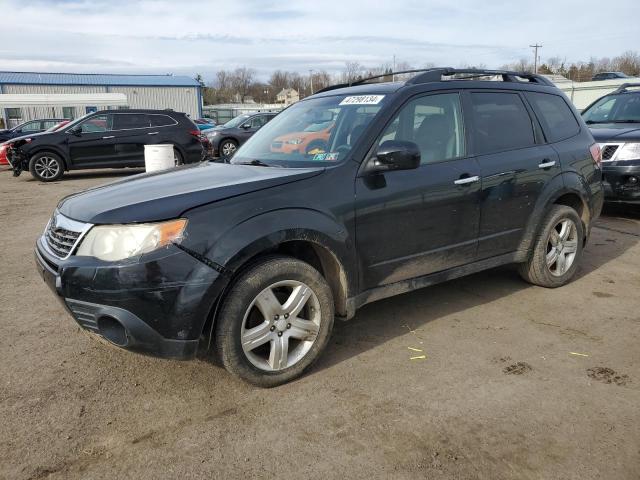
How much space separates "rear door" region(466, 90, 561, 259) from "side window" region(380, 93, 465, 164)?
0.15 meters

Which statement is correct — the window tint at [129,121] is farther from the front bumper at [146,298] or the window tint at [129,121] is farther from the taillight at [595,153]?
the front bumper at [146,298]

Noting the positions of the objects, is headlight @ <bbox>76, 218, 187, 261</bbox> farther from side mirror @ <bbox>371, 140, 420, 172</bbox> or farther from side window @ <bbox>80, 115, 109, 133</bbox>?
side window @ <bbox>80, 115, 109, 133</bbox>

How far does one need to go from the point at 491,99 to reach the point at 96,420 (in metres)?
3.57

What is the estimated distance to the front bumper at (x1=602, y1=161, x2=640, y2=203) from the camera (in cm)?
696

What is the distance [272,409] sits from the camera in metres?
2.88

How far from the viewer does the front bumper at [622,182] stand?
6.96 meters

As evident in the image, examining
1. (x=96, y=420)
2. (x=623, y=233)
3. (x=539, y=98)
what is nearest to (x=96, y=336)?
(x=96, y=420)

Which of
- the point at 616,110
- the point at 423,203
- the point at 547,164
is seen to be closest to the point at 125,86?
the point at 616,110

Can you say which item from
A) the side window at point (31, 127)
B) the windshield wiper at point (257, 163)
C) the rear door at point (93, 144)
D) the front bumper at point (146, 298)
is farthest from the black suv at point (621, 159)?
the side window at point (31, 127)

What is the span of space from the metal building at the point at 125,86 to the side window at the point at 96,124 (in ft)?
98.4

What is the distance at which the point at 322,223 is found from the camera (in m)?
3.08

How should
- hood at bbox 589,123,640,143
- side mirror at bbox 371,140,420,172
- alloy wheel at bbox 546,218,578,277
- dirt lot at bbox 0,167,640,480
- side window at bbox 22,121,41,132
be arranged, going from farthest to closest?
1. side window at bbox 22,121,41,132
2. hood at bbox 589,123,640,143
3. alloy wheel at bbox 546,218,578,277
4. side mirror at bbox 371,140,420,172
5. dirt lot at bbox 0,167,640,480

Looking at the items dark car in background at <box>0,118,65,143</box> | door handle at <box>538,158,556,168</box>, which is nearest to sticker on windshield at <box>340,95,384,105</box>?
door handle at <box>538,158,556,168</box>

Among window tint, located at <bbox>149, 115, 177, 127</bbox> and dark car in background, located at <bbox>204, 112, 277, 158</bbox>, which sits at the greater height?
window tint, located at <bbox>149, 115, 177, 127</bbox>
